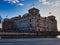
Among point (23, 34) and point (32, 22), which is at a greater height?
point (32, 22)

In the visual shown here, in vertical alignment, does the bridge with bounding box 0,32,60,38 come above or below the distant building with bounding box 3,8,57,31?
below

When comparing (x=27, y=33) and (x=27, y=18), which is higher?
(x=27, y=18)

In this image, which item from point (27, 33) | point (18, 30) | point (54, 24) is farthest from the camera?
point (27, 33)

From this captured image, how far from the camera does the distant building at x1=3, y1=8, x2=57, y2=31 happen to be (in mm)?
14393

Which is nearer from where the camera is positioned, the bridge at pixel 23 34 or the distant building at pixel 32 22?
the distant building at pixel 32 22

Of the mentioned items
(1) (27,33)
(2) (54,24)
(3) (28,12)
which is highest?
(3) (28,12)

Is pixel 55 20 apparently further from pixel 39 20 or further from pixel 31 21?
pixel 31 21

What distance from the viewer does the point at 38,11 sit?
1484 cm

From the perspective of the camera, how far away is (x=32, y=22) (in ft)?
51.8

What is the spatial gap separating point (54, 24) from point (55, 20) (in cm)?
49

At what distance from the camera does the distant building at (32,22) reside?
1439cm

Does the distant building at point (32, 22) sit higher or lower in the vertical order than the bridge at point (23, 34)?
higher

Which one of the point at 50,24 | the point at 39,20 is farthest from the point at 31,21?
the point at 50,24

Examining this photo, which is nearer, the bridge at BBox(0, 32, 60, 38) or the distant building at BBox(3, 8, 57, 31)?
the distant building at BBox(3, 8, 57, 31)
